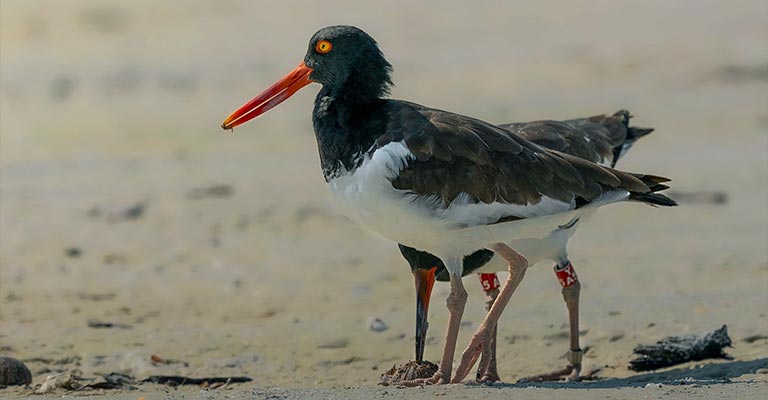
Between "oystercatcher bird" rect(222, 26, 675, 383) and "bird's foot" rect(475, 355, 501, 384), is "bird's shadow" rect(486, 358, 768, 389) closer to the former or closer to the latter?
"bird's foot" rect(475, 355, 501, 384)

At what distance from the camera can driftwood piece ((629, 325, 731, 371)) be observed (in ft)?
22.9

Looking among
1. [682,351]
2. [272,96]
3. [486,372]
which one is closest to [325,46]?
[272,96]

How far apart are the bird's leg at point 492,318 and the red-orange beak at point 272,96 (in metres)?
1.29

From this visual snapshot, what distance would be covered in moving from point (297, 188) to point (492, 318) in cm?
610

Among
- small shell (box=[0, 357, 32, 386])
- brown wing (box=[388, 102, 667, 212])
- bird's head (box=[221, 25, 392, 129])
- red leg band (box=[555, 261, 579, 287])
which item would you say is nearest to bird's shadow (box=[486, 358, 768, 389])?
red leg band (box=[555, 261, 579, 287])

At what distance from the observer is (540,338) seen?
789cm

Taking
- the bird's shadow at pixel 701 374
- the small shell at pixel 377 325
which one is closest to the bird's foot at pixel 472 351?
the bird's shadow at pixel 701 374

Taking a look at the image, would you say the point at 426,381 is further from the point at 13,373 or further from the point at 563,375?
the point at 13,373

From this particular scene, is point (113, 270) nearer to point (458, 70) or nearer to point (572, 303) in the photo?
point (572, 303)

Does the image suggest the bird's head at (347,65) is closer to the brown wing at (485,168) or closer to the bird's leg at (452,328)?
the brown wing at (485,168)

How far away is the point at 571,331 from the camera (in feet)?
23.9

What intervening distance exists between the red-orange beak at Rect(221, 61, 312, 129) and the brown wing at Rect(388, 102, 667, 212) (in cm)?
64

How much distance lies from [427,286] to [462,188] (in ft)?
3.72

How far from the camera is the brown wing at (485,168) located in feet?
19.6
